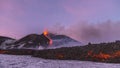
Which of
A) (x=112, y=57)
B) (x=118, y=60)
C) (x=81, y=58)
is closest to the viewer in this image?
(x=118, y=60)

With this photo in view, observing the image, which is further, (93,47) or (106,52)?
(93,47)

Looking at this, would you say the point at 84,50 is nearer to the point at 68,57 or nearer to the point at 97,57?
the point at 68,57

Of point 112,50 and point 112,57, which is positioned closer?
point 112,57

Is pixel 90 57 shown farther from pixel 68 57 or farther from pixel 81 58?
pixel 68 57

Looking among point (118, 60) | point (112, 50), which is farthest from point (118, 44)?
point (118, 60)

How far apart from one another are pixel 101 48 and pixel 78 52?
51.0ft

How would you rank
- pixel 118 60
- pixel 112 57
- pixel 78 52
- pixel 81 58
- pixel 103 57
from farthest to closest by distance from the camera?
1. pixel 78 52
2. pixel 81 58
3. pixel 103 57
4. pixel 112 57
5. pixel 118 60

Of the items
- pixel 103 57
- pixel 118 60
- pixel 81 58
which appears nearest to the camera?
pixel 118 60

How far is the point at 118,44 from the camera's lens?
568 ft

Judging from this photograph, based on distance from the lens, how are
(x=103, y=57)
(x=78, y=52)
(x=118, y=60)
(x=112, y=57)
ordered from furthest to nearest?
(x=78, y=52) → (x=103, y=57) → (x=112, y=57) → (x=118, y=60)

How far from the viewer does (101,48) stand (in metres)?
188

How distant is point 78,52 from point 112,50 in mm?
30318

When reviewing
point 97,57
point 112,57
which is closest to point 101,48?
point 97,57

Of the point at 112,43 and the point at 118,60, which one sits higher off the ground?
the point at 112,43
